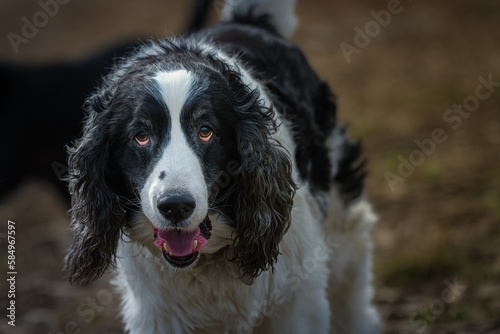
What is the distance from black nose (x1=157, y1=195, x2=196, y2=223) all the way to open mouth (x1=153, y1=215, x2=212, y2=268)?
0.21 meters

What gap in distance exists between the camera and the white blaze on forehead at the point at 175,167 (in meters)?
3.08

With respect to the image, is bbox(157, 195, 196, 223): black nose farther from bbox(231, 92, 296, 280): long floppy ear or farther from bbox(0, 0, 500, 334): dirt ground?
bbox(0, 0, 500, 334): dirt ground

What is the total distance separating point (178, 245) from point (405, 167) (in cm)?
473

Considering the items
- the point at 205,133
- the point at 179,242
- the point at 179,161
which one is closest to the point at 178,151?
the point at 179,161

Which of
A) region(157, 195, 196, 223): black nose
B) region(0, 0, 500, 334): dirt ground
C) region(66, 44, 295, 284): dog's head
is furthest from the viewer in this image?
region(0, 0, 500, 334): dirt ground

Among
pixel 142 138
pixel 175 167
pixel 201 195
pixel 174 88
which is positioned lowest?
pixel 201 195

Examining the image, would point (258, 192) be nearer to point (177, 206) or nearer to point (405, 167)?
point (177, 206)

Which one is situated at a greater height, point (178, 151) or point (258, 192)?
point (178, 151)

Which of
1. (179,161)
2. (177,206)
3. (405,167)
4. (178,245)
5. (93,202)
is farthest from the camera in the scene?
(405,167)

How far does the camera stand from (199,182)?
314 centimetres

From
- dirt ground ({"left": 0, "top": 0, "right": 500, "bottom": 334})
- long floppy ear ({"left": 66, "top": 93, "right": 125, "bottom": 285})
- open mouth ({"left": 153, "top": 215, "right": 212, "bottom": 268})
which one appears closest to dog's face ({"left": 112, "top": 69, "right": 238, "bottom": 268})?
open mouth ({"left": 153, "top": 215, "right": 212, "bottom": 268})

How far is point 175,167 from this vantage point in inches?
123

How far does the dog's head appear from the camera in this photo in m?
3.33

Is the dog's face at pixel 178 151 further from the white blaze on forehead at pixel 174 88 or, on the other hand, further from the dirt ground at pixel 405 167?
the dirt ground at pixel 405 167
